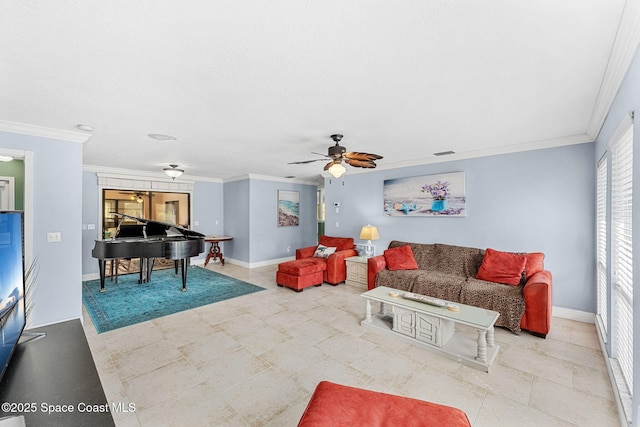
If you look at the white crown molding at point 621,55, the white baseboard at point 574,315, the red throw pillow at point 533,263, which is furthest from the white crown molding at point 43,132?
the white baseboard at point 574,315

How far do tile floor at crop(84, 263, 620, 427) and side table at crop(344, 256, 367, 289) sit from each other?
1.46 meters

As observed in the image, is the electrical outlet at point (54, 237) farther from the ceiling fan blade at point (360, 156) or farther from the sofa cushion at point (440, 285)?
the sofa cushion at point (440, 285)

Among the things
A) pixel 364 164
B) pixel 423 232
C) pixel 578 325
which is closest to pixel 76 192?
pixel 364 164

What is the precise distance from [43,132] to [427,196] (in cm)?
549

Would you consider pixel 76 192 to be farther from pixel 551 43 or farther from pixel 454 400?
pixel 551 43

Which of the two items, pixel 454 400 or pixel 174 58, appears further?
pixel 454 400

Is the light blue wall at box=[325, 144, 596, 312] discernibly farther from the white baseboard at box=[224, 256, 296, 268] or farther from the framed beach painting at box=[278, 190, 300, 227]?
the white baseboard at box=[224, 256, 296, 268]

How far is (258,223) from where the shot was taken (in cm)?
714

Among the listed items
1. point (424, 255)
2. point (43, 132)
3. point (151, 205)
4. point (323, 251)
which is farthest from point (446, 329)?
point (151, 205)

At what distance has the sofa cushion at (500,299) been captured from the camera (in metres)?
3.21

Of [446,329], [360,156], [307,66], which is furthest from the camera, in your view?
[360,156]

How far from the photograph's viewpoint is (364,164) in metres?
3.61

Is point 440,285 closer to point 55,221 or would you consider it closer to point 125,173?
point 55,221

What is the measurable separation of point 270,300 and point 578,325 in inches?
166
